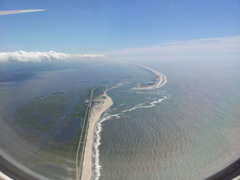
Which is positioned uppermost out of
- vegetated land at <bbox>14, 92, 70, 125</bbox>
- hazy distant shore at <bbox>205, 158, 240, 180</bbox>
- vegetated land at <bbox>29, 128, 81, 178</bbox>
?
hazy distant shore at <bbox>205, 158, 240, 180</bbox>

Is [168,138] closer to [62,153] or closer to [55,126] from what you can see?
[62,153]

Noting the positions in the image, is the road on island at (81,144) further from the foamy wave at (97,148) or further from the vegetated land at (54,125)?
the foamy wave at (97,148)

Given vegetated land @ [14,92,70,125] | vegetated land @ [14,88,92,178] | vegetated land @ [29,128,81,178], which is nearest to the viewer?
vegetated land @ [29,128,81,178]

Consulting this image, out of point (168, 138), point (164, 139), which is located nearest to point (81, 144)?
point (164, 139)

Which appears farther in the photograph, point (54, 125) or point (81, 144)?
point (54, 125)

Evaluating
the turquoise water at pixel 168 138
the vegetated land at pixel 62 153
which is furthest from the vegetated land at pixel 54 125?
the turquoise water at pixel 168 138

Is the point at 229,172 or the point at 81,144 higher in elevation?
the point at 229,172

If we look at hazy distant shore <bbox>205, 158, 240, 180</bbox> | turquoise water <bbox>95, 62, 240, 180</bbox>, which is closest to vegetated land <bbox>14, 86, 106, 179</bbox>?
turquoise water <bbox>95, 62, 240, 180</bbox>

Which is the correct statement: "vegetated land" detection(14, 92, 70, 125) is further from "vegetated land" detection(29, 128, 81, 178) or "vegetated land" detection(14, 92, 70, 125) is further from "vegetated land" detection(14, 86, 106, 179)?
"vegetated land" detection(29, 128, 81, 178)
